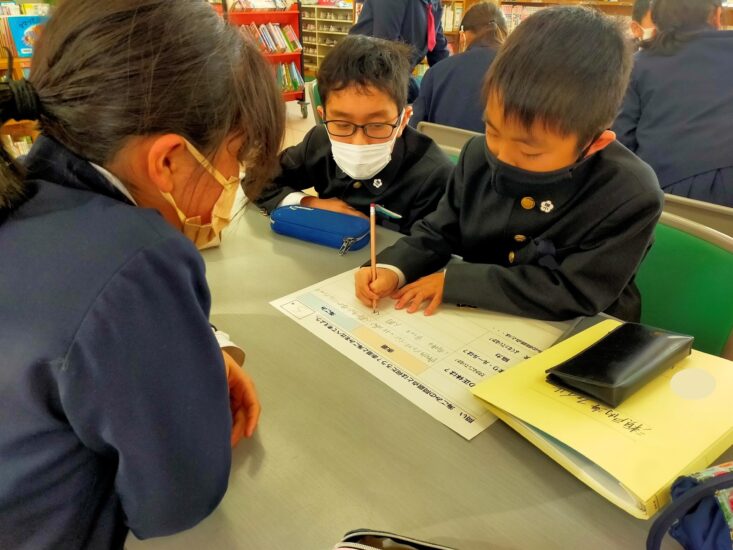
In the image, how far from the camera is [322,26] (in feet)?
21.1

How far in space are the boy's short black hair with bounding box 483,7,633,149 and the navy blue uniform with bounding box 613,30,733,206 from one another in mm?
1080

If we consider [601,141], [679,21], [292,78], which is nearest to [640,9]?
[679,21]

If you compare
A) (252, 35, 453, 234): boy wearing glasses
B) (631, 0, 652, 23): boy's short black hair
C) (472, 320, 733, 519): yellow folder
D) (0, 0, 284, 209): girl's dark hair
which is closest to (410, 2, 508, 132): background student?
(631, 0, 652, 23): boy's short black hair

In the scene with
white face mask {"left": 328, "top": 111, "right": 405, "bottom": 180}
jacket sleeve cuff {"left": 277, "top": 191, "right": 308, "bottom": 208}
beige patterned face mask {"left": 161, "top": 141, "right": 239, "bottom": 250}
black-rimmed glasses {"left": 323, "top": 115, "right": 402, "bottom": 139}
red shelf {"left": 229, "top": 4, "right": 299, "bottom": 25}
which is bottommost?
jacket sleeve cuff {"left": 277, "top": 191, "right": 308, "bottom": 208}

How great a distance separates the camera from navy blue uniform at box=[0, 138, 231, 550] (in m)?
0.40

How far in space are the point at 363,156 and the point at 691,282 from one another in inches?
29.4

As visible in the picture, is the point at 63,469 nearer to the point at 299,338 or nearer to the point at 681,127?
the point at 299,338

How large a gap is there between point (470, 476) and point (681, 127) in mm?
1688

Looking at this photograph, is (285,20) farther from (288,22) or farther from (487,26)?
(487,26)

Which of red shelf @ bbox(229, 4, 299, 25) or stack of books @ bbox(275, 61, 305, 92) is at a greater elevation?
red shelf @ bbox(229, 4, 299, 25)

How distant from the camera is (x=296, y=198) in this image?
4.26 feet

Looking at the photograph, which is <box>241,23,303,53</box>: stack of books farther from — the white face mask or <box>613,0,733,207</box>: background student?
the white face mask

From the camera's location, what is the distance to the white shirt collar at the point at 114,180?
477 millimetres

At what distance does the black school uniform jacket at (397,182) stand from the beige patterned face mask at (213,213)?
2.10ft
